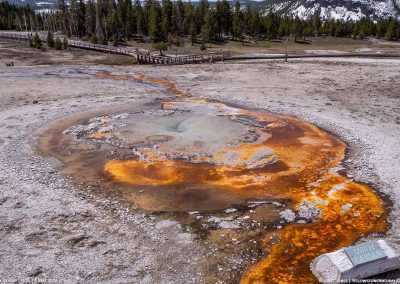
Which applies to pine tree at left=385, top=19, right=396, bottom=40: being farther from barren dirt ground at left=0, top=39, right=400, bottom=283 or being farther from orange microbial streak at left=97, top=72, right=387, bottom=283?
orange microbial streak at left=97, top=72, right=387, bottom=283

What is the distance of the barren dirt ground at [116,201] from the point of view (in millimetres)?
10641

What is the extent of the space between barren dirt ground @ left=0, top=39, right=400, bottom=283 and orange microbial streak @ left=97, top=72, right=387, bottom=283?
0.84m

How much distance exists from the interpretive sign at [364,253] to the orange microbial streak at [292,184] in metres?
1.26

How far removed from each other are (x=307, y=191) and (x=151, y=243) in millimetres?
6982

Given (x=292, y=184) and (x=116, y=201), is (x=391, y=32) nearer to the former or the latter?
(x=292, y=184)

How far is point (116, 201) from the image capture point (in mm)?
14117

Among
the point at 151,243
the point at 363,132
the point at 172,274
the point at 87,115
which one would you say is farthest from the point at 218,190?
the point at 87,115

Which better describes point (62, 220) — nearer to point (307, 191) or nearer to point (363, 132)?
point (307, 191)

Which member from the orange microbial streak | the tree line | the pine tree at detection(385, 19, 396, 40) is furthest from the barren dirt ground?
the pine tree at detection(385, 19, 396, 40)

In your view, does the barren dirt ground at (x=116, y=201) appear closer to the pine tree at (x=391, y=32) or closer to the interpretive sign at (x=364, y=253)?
the interpretive sign at (x=364, y=253)

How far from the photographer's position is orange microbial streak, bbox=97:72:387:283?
11097mm

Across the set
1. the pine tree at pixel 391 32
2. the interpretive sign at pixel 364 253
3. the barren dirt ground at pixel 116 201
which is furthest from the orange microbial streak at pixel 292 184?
the pine tree at pixel 391 32

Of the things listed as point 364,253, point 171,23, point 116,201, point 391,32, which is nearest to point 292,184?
point 364,253

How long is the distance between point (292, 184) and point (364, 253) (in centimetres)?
583
